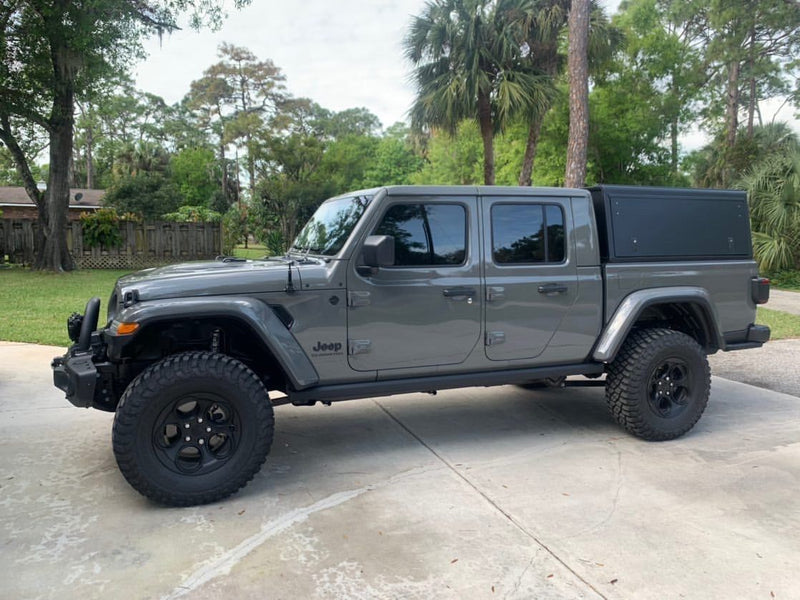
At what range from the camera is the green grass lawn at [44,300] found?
8.42 metres

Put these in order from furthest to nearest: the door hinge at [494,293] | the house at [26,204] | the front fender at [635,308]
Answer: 1. the house at [26,204]
2. the front fender at [635,308]
3. the door hinge at [494,293]

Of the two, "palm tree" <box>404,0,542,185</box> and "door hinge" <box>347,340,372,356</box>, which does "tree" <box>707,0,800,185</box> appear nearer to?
"palm tree" <box>404,0,542,185</box>

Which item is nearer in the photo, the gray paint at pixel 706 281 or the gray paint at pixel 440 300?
the gray paint at pixel 440 300

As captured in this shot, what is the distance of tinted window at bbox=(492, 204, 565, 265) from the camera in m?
4.30

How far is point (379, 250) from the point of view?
367 centimetres

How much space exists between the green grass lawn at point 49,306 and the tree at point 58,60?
2.34 metres

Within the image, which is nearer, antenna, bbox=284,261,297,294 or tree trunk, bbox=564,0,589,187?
antenna, bbox=284,261,297,294

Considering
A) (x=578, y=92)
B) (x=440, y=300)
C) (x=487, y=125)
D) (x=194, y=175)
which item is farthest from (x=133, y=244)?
(x=194, y=175)

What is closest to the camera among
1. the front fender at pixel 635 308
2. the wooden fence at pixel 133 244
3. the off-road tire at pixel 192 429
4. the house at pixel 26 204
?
the off-road tire at pixel 192 429

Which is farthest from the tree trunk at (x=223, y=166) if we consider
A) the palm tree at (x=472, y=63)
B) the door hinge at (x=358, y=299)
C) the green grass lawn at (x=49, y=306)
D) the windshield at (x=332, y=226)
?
the door hinge at (x=358, y=299)

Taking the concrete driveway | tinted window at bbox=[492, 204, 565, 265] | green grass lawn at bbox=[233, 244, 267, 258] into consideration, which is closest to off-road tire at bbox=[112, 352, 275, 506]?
the concrete driveway

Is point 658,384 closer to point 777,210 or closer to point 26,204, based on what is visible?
point 777,210

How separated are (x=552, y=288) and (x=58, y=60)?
17147 millimetres

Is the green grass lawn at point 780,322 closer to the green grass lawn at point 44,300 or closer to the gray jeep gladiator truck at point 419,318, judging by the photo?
the gray jeep gladiator truck at point 419,318
